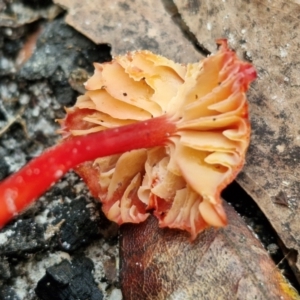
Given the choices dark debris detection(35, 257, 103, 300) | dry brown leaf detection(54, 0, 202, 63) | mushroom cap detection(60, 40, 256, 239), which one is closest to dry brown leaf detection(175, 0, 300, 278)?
dry brown leaf detection(54, 0, 202, 63)

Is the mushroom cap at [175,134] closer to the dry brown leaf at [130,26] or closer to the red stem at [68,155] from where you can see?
the red stem at [68,155]

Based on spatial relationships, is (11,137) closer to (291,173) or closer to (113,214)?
(113,214)

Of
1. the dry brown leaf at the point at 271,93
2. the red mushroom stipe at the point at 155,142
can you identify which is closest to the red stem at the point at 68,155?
the red mushroom stipe at the point at 155,142

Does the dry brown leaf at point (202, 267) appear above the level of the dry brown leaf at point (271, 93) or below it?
below

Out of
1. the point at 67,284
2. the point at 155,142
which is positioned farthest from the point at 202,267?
the point at 67,284

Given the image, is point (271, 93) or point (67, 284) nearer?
point (67, 284)

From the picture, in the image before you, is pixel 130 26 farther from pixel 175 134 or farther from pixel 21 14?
pixel 175 134
